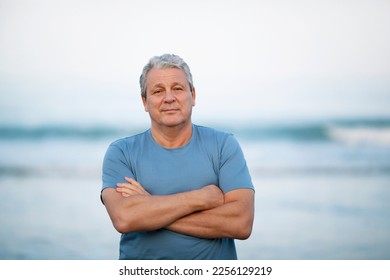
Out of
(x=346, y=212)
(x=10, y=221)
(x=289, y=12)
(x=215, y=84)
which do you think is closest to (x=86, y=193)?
(x=10, y=221)

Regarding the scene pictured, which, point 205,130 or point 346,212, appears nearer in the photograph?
point 205,130

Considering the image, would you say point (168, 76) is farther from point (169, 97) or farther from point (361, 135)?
point (361, 135)

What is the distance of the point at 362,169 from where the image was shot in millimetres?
8164

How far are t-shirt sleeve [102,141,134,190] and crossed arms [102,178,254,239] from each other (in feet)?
0.23

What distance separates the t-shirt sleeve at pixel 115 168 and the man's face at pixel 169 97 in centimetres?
21

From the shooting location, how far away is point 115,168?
8.67 ft

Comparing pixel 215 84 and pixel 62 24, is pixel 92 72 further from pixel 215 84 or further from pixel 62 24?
pixel 215 84

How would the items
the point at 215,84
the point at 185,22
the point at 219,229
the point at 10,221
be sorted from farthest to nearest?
1. the point at 215,84
2. the point at 185,22
3. the point at 10,221
4. the point at 219,229

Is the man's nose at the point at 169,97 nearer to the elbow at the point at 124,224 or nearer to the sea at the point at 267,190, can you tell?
the elbow at the point at 124,224

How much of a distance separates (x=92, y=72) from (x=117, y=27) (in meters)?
1.37

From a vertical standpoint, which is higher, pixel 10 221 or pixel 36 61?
pixel 36 61

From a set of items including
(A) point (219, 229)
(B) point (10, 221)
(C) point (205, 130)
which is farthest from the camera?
(B) point (10, 221)

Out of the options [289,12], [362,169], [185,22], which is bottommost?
[362,169]

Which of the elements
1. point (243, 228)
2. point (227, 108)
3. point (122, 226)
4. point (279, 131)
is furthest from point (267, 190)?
point (122, 226)
